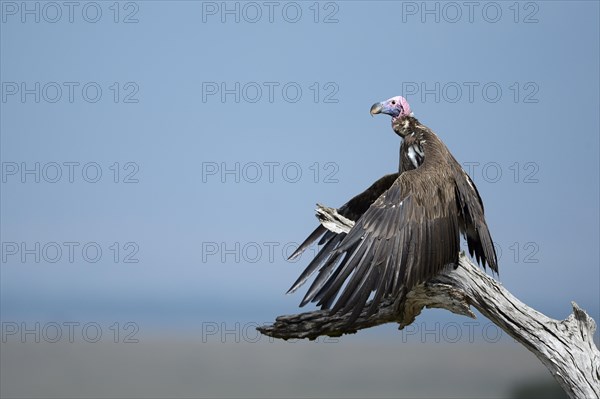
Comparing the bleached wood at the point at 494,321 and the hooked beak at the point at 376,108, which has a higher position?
the hooked beak at the point at 376,108

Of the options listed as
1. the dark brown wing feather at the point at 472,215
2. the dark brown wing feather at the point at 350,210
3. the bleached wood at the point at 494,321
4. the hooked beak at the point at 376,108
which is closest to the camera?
the bleached wood at the point at 494,321

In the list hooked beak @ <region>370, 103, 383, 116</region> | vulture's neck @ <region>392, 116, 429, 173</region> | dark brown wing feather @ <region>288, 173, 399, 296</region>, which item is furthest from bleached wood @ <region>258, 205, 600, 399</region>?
hooked beak @ <region>370, 103, 383, 116</region>

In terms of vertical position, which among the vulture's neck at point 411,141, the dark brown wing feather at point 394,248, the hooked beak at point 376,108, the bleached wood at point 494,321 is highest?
the hooked beak at point 376,108

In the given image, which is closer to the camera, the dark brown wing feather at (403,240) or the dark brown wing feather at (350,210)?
the dark brown wing feather at (403,240)

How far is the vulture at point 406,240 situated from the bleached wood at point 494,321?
0.15 m

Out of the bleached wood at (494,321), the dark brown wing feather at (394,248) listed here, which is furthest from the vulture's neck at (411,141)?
the bleached wood at (494,321)

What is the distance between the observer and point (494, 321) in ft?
25.2

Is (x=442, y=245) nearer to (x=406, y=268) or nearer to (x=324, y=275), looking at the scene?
(x=406, y=268)

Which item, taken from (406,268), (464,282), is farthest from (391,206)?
(464,282)

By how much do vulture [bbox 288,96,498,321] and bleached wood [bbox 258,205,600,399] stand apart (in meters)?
0.15

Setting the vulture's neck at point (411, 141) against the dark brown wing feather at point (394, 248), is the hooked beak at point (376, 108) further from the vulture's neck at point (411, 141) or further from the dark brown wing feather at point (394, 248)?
the dark brown wing feather at point (394, 248)

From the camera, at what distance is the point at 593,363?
7348mm

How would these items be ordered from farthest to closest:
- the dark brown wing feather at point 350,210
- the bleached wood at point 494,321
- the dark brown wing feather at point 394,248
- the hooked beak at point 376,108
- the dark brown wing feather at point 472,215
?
the hooked beak at point 376,108 < the dark brown wing feather at point 350,210 < the dark brown wing feather at point 472,215 < the bleached wood at point 494,321 < the dark brown wing feather at point 394,248

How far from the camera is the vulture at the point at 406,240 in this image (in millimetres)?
6867
